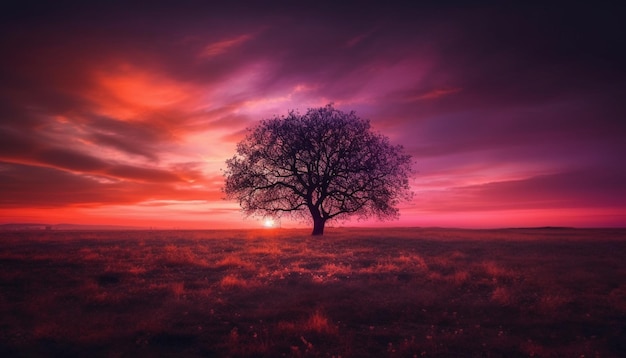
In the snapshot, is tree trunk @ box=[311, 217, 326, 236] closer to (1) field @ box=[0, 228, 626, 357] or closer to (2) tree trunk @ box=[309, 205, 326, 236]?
(2) tree trunk @ box=[309, 205, 326, 236]

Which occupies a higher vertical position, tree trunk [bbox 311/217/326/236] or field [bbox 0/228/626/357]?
tree trunk [bbox 311/217/326/236]

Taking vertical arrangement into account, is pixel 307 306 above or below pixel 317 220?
below

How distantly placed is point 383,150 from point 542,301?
24826 millimetres

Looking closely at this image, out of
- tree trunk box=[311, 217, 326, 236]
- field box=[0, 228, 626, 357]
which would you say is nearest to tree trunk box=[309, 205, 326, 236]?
tree trunk box=[311, 217, 326, 236]

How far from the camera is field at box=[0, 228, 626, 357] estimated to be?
33.3 ft

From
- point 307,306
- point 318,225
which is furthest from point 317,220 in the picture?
point 307,306

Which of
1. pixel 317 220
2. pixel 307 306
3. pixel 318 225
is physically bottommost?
pixel 307 306

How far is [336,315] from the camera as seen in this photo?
12641 millimetres

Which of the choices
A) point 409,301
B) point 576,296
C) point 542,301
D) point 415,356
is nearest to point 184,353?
point 415,356

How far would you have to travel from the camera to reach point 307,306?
44.4ft

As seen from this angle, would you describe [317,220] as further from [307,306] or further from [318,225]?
[307,306]

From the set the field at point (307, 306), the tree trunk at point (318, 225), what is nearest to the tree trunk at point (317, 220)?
the tree trunk at point (318, 225)

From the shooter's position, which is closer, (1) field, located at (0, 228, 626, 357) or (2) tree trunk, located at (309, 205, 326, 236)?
(1) field, located at (0, 228, 626, 357)

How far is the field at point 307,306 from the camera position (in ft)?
33.3
